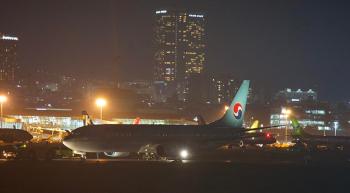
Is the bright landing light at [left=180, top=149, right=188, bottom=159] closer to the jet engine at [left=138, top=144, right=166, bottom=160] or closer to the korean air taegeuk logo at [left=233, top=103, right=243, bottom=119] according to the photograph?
the jet engine at [left=138, top=144, right=166, bottom=160]

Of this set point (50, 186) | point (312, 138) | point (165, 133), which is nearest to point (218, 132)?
point (165, 133)

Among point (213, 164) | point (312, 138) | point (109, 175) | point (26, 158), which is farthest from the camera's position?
point (312, 138)

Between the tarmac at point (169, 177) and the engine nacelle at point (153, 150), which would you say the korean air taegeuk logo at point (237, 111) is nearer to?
the engine nacelle at point (153, 150)

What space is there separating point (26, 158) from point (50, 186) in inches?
763

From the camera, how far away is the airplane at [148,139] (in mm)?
56594

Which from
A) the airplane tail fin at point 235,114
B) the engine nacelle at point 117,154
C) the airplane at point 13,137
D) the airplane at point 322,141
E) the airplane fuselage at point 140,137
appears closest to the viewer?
the airplane fuselage at point 140,137

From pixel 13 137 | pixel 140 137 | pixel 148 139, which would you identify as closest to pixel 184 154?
pixel 148 139

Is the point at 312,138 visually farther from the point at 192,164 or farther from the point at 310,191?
the point at 310,191

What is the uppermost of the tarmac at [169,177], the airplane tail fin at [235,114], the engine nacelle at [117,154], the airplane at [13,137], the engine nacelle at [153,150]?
the airplane tail fin at [235,114]

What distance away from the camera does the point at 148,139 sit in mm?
58688

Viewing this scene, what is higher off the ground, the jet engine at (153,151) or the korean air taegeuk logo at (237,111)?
the korean air taegeuk logo at (237,111)

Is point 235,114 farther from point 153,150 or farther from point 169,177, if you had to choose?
point 169,177

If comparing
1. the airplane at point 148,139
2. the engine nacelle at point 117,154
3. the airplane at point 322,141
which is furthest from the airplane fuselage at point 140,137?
the airplane at point 322,141

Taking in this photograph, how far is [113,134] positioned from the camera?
5712cm
